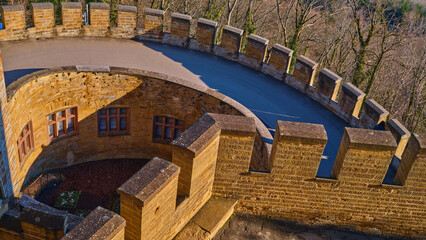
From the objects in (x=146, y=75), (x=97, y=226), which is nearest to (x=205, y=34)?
(x=146, y=75)

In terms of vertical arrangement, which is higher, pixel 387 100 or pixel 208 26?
pixel 208 26

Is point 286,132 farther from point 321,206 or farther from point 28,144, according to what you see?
point 28,144

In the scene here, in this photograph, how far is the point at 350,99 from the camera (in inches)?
593

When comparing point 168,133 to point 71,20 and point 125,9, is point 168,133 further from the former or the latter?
point 71,20

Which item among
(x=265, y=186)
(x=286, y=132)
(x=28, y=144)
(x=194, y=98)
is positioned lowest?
(x=28, y=144)

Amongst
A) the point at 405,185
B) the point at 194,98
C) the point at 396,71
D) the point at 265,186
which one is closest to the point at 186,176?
the point at 265,186

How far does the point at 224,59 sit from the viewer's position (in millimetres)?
18953

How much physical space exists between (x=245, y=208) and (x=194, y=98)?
7947mm

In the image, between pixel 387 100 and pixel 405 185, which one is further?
pixel 387 100

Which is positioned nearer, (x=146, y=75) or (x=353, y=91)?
(x=353, y=91)

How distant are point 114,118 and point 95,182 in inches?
99.8

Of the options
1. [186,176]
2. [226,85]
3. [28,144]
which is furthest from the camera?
[226,85]

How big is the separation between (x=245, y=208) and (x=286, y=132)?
6.13 feet

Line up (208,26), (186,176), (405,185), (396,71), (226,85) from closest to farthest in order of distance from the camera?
(186,176)
(405,185)
(226,85)
(208,26)
(396,71)
